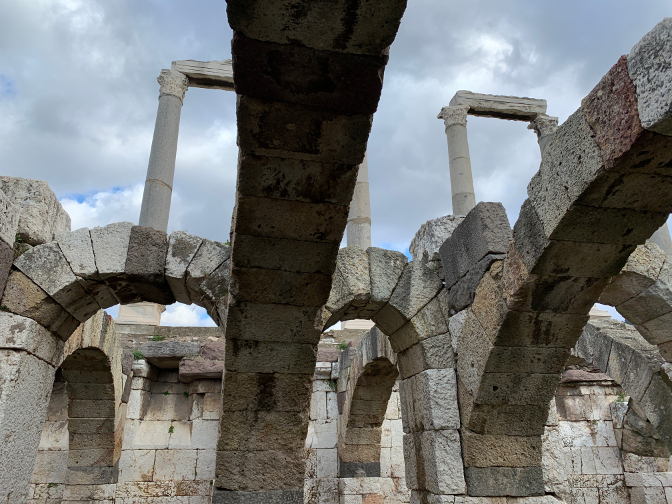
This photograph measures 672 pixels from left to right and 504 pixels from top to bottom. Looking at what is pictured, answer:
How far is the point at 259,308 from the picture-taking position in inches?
157

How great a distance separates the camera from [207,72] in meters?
12.9

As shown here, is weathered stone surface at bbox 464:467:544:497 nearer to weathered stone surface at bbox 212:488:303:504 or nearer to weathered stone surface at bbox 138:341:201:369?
weathered stone surface at bbox 212:488:303:504

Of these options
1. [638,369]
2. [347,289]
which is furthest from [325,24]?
[638,369]

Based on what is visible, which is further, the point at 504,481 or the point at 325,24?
the point at 504,481

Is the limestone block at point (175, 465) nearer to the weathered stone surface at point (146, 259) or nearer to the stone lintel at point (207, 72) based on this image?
the weathered stone surface at point (146, 259)

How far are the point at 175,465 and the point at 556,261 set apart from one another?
7.43 meters

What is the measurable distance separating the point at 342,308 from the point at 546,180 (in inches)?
89.0

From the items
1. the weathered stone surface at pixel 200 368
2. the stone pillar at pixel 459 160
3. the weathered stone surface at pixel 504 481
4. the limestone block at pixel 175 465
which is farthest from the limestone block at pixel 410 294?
the stone pillar at pixel 459 160

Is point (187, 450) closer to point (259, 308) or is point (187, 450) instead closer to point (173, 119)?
point (259, 308)

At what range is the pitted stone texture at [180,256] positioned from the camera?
452cm

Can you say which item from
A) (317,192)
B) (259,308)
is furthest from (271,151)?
(259,308)

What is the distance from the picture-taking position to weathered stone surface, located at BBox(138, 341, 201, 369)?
28.5 ft

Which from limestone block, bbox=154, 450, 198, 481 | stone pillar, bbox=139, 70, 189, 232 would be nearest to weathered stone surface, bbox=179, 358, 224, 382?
limestone block, bbox=154, 450, 198, 481

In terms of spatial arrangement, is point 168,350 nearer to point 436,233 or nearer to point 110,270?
point 110,270
